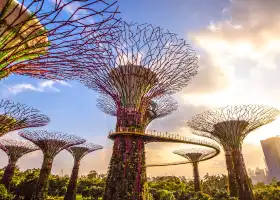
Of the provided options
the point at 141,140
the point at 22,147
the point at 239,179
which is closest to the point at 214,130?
the point at 239,179

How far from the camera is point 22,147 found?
2478 cm

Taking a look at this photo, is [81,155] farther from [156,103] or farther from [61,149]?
[156,103]

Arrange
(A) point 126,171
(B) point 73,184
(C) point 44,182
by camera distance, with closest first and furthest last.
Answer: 1. (A) point 126,171
2. (C) point 44,182
3. (B) point 73,184

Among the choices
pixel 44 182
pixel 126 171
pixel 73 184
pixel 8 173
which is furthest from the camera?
pixel 73 184

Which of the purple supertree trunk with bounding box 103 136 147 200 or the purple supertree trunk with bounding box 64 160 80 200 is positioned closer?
the purple supertree trunk with bounding box 103 136 147 200

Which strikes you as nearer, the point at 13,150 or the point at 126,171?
the point at 126,171

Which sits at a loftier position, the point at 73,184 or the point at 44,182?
the point at 73,184

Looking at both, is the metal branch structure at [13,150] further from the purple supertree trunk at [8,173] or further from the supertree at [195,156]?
the supertree at [195,156]

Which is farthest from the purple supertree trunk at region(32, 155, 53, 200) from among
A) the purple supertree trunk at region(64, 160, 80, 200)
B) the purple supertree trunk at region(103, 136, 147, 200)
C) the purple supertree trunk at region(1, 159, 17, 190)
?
the purple supertree trunk at region(103, 136, 147, 200)

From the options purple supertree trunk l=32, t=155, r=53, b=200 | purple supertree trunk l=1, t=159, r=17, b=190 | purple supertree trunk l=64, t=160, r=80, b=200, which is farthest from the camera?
purple supertree trunk l=64, t=160, r=80, b=200

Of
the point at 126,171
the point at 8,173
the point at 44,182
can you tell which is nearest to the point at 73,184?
the point at 44,182

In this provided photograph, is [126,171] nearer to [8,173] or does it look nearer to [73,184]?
[73,184]

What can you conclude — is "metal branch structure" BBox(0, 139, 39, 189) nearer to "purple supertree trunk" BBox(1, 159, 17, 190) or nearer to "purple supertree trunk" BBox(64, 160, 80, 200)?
"purple supertree trunk" BBox(1, 159, 17, 190)

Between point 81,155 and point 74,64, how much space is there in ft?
82.3
